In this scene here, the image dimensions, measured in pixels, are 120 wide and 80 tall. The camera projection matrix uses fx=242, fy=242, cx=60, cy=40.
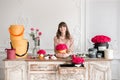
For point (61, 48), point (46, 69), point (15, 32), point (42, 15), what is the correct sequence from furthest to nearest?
point (42, 15)
point (15, 32)
point (61, 48)
point (46, 69)

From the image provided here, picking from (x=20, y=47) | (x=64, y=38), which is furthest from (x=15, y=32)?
(x=64, y=38)

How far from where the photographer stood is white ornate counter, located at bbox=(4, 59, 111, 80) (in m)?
3.16

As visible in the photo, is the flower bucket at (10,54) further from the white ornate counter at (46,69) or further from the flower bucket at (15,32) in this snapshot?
the flower bucket at (15,32)

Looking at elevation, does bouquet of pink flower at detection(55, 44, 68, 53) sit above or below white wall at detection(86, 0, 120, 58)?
below

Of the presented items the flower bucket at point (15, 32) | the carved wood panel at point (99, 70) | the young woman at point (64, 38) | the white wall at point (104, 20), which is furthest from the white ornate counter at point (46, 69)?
the white wall at point (104, 20)

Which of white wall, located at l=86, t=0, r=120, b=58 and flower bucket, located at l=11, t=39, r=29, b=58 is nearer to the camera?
flower bucket, located at l=11, t=39, r=29, b=58

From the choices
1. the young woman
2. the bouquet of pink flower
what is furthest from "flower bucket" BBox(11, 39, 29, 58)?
the young woman

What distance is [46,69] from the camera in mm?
3166

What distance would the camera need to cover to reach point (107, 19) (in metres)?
5.39

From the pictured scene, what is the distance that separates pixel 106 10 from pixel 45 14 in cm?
136

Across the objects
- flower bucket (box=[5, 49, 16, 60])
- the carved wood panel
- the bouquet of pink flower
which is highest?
the bouquet of pink flower

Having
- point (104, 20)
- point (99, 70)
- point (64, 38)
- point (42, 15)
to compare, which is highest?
point (42, 15)

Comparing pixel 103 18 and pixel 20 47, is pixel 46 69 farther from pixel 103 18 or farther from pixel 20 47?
pixel 103 18

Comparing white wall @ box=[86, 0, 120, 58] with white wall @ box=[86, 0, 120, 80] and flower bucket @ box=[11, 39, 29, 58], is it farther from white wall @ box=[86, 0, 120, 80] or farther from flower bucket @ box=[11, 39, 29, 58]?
flower bucket @ box=[11, 39, 29, 58]
